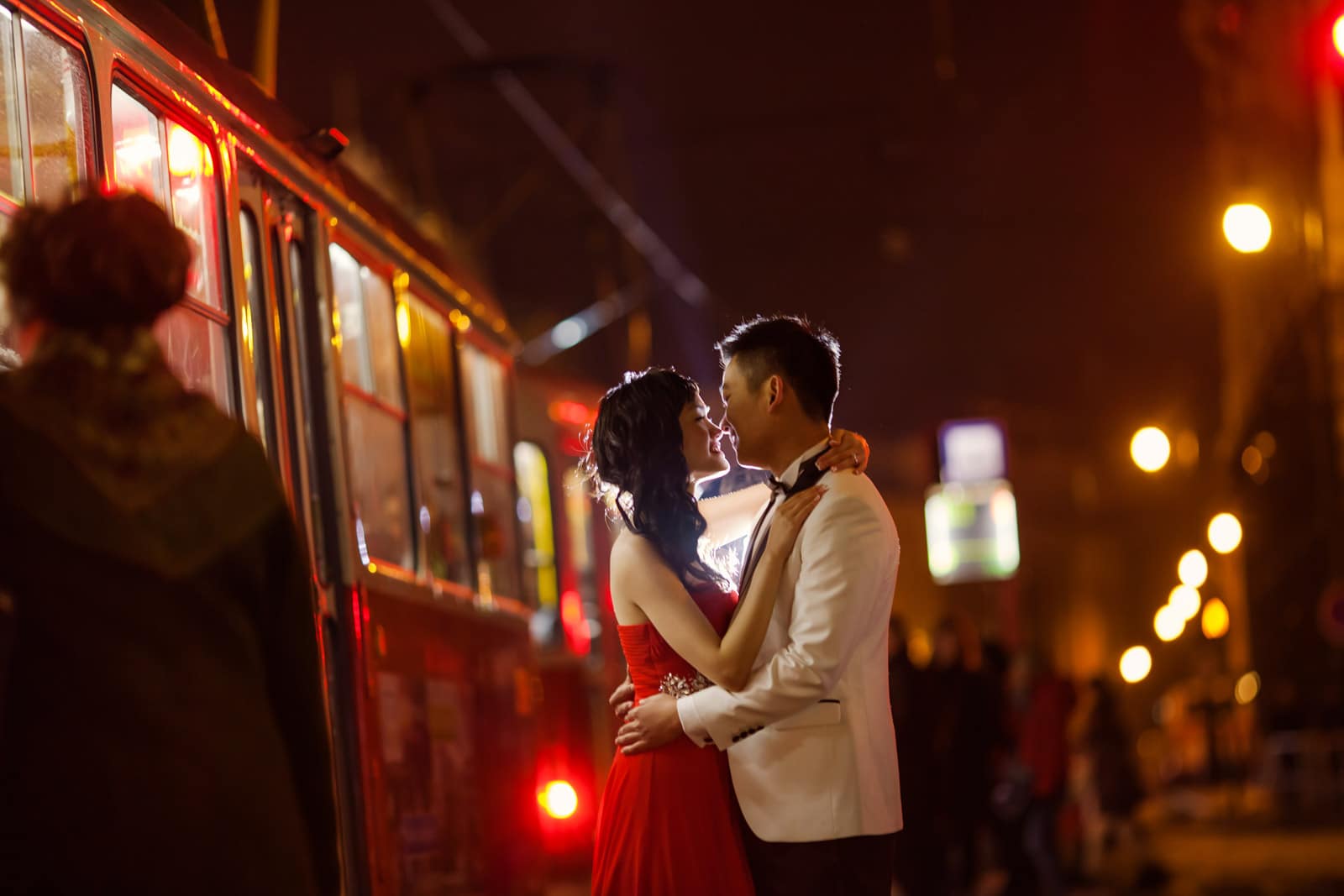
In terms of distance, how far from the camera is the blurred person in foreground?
96.4 inches

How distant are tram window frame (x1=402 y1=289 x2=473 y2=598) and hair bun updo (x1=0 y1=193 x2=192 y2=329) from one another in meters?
3.77

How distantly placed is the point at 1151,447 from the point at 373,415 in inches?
722

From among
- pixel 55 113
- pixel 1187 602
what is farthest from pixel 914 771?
pixel 1187 602

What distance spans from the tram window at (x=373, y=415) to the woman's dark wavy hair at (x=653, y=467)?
1.53 metres

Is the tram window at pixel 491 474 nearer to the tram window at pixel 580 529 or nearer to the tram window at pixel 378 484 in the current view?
the tram window at pixel 378 484

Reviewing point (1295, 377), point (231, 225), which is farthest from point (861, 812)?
point (1295, 377)

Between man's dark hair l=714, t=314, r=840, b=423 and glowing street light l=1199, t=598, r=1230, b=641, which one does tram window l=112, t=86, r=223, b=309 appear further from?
glowing street light l=1199, t=598, r=1230, b=641

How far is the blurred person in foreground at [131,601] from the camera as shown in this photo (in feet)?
8.04

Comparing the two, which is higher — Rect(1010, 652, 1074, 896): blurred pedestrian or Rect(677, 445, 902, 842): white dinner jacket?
Rect(677, 445, 902, 842): white dinner jacket

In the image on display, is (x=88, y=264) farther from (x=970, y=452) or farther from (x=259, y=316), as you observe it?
(x=970, y=452)

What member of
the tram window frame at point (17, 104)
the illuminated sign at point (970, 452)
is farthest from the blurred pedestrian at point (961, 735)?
the tram window frame at point (17, 104)

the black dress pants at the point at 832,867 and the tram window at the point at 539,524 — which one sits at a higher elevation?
the tram window at the point at 539,524

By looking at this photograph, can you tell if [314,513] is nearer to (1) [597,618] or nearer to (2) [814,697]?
(2) [814,697]

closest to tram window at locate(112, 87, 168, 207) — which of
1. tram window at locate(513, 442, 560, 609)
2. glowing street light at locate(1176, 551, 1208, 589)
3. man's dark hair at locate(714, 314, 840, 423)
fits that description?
man's dark hair at locate(714, 314, 840, 423)
